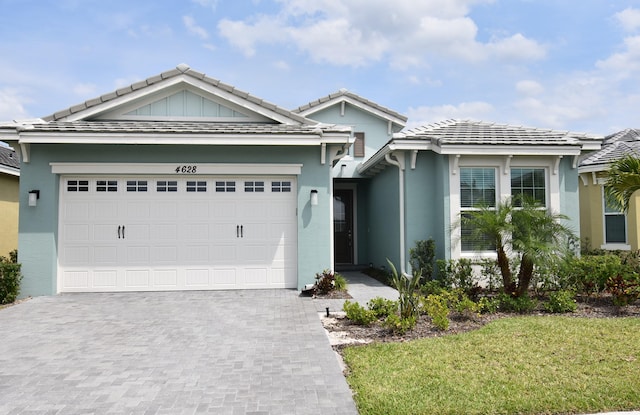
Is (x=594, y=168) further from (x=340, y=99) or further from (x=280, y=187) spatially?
(x=280, y=187)

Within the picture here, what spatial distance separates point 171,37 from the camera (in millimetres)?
11234

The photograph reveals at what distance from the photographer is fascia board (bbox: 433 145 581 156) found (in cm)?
1058

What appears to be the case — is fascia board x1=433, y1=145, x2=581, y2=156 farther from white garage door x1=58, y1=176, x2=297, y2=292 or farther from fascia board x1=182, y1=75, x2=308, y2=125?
white garage door x1=58, y1=176, x2=297, y2=292

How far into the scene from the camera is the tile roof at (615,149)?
1273 cm

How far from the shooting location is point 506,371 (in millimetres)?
4914

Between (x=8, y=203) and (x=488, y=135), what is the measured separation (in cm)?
1524

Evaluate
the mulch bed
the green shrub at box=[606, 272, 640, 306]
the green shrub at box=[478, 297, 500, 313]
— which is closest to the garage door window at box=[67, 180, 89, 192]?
the mulch bed

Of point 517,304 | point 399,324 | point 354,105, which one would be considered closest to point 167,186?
point 399,324

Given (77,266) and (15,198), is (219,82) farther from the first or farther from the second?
(15,198)

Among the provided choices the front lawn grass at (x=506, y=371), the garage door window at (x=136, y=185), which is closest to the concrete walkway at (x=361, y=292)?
the front lawn grass at (x=506, y=371)

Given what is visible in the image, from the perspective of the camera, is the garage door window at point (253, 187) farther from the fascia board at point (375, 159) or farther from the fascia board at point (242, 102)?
the fascia board at point (375, 159)

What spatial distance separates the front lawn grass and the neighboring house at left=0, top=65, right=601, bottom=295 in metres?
4.67

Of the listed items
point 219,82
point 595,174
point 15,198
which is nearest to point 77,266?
point 219,82

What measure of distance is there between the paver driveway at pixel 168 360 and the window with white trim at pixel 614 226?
32.5 feet
